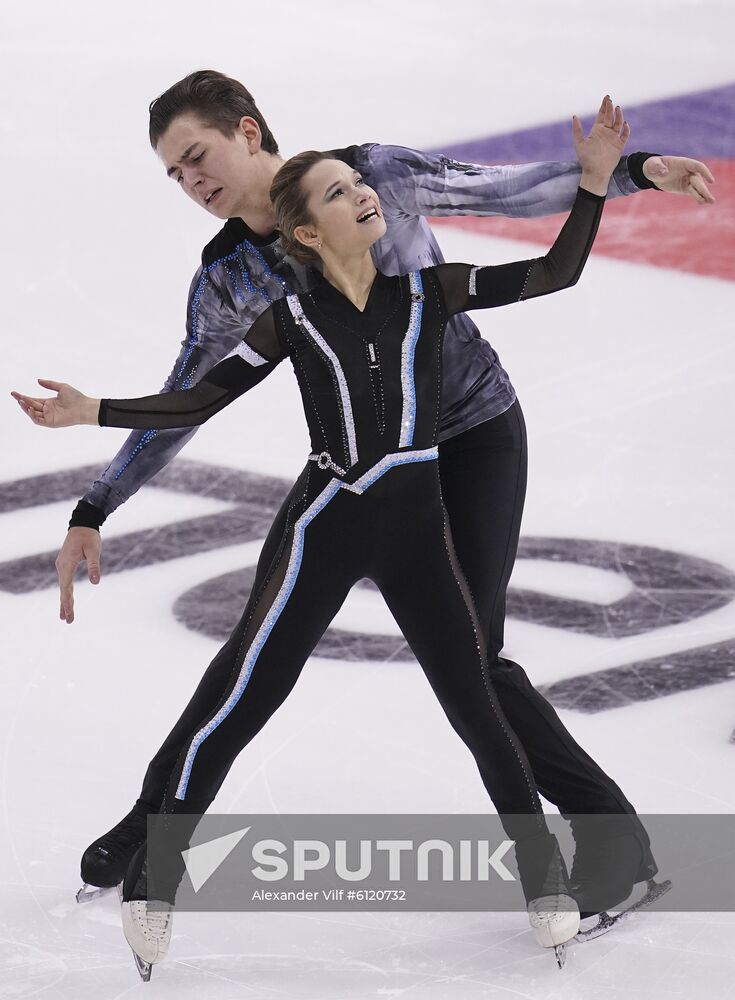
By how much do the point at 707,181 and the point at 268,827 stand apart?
1.50 meters

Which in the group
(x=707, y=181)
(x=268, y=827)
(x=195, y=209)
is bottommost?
(x=268, y=827)

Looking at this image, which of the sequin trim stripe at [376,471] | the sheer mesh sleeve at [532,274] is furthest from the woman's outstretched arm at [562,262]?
the sequin trim stripe at [376,471]

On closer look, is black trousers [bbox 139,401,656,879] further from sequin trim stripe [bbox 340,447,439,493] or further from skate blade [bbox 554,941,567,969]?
skate blade [bbox 554,941,567,969]

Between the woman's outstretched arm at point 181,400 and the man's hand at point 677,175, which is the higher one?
the man's hand at point 677,175

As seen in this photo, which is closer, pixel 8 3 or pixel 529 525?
pixel 529 525

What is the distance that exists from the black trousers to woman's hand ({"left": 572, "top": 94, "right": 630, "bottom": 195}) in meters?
0.48

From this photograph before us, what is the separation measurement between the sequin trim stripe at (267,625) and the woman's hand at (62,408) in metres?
0.39

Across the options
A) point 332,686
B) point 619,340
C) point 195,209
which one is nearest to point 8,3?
point 195,209

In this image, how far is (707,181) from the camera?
2877 millimetres

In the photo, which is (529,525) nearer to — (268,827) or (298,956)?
(268,827)

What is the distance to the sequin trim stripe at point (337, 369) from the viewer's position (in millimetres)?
2822

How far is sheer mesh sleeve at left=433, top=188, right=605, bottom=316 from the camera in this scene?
2.86 metres

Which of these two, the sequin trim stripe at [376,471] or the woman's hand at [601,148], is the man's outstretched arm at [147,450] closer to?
the sequin trim stripe at [376,471]

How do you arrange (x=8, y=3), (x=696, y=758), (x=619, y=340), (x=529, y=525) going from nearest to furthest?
(x=696, y=758) < (x=529, y=525) < (x=619, y=340) < (x=8, y=3)
